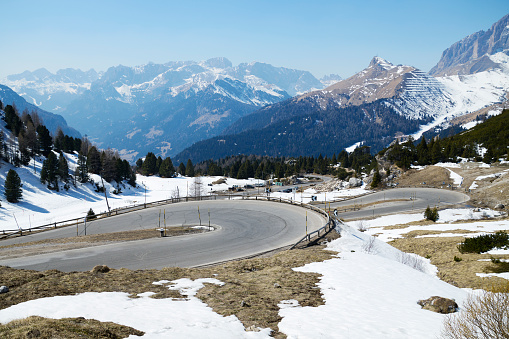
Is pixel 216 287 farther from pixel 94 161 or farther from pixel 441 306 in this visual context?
pixel 94 161

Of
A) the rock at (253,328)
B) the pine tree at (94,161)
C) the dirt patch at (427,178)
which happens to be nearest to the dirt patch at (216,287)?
the rock at (253,328)

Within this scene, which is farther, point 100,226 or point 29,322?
point 100,226

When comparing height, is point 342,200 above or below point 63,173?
below

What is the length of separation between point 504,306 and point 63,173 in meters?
103

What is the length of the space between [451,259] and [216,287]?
19.1 meters

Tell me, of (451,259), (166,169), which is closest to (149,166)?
(166,169)

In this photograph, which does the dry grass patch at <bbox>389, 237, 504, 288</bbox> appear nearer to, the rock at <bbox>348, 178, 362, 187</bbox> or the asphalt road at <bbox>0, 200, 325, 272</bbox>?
the asphalt road at <bbox>0, 200, 325, 272</bbox>

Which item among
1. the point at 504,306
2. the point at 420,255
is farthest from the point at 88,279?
the point at 420,255

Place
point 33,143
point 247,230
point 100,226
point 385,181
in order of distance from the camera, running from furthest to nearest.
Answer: point 33,143 → point 385,181 → point 100,226 → point 247,230

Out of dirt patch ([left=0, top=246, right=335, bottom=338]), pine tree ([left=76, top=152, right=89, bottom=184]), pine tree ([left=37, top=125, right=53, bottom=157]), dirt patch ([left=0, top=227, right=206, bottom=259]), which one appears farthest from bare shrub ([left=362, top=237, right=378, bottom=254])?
pine tree ([left=37, top=125, right=53, bottom=157])

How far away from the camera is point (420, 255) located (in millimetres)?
25000

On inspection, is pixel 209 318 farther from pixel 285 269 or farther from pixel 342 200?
pixel 342 200

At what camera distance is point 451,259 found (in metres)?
22.3

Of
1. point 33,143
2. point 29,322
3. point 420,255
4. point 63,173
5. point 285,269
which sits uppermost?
point 33,143
